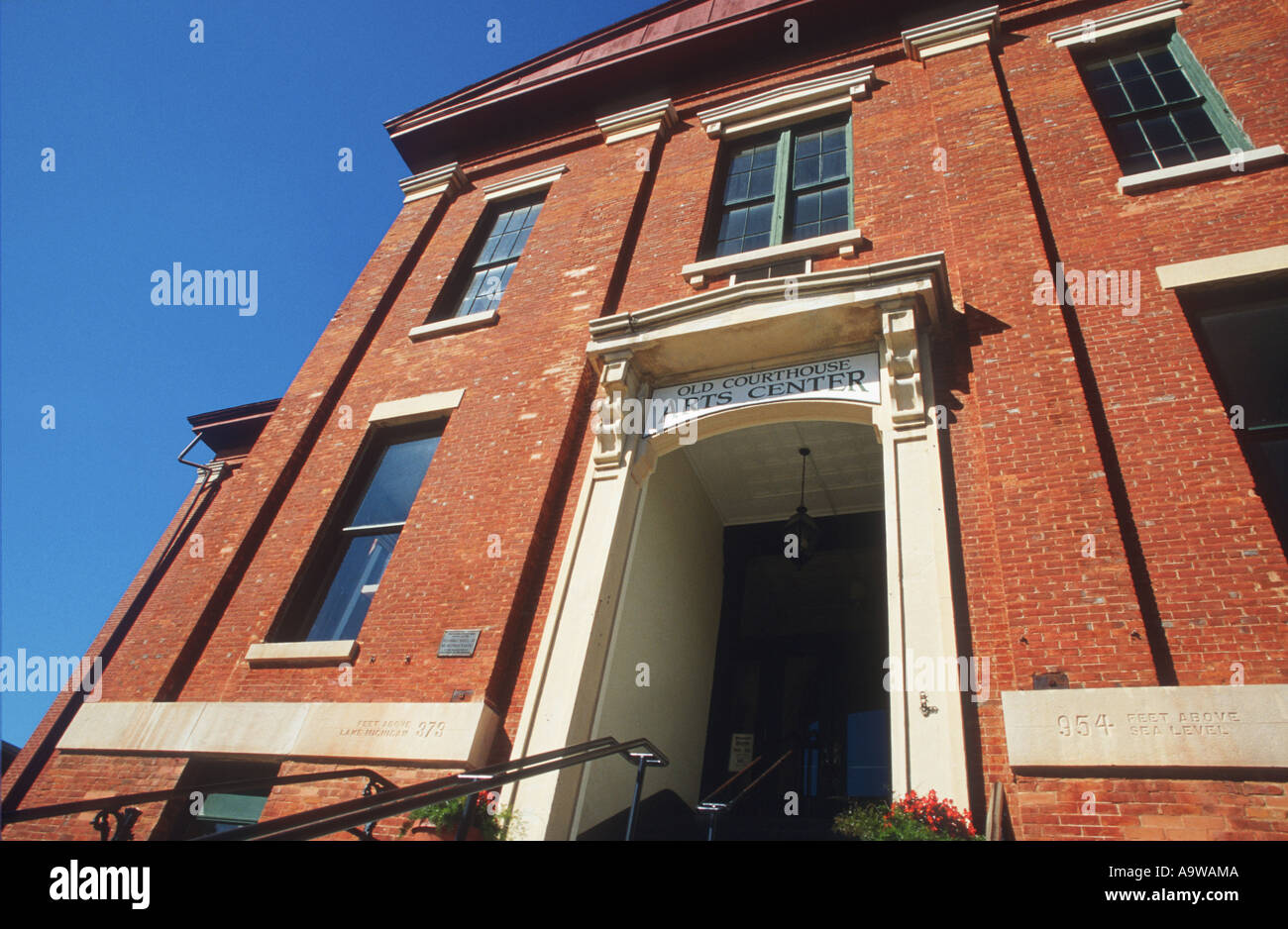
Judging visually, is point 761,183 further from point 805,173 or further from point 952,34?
point 952,34

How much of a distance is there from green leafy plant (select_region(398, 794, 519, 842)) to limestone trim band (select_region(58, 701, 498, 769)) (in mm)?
381

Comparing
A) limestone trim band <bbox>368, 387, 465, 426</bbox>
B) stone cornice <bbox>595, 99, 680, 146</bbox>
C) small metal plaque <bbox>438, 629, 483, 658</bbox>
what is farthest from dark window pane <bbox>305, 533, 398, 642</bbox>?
stone cornice <bbox>595, 99, 680, 146</bbox>

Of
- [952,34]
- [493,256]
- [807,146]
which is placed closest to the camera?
[952,34]

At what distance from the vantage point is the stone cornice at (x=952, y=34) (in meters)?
9.55

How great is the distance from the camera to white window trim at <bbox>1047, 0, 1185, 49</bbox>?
8703 mm

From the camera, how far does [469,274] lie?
11438 mm

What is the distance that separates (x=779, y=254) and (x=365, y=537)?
19.2ft

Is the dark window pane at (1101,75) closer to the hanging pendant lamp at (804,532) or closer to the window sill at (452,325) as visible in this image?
the hanging pendant lamp at (804,532)

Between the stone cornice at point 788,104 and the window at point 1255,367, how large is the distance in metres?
5.75

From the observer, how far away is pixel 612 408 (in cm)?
748

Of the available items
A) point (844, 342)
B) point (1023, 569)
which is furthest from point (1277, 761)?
point (844, 342)

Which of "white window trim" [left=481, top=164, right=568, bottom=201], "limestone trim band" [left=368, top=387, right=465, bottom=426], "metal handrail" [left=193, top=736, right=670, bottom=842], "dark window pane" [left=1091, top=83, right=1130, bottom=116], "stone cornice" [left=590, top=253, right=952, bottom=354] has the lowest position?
"metal handrail" [left=193, top=736, right=670, bottom=842]

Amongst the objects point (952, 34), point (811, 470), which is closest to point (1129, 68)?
point (952, 34)

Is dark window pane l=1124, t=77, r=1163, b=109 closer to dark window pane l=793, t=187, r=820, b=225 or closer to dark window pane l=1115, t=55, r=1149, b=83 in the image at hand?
dark window pane l=1115, t=55, r=1149, b=83
